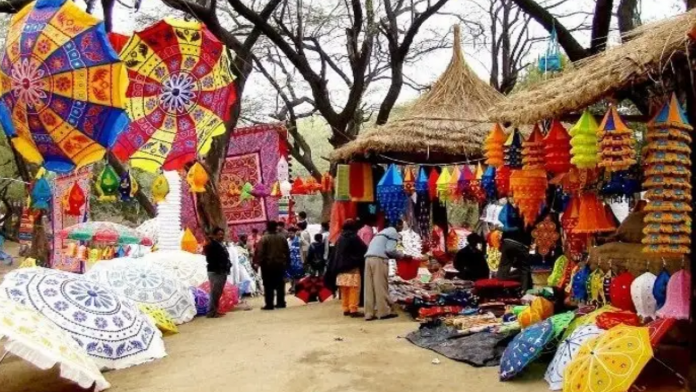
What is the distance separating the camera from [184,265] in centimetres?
1152

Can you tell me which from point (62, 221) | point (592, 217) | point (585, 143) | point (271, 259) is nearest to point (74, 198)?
point (62, 221)

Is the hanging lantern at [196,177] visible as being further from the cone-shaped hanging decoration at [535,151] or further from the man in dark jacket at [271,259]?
the cone-shaped hanging decoration at [535,151]

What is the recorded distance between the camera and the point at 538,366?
6141 mm

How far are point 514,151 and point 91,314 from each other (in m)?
4.62

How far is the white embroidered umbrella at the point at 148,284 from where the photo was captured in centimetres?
943

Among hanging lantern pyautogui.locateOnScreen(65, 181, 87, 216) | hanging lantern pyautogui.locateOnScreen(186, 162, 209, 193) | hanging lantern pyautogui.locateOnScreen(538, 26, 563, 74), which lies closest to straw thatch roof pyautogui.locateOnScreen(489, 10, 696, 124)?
hanging lantern pyautogui.locateOnScreen(538, 26, 563, 74)

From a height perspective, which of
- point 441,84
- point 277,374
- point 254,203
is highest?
point 441,84

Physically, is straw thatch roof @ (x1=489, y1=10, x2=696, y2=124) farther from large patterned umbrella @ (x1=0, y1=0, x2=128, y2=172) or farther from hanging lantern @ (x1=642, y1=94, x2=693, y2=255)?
large patterned umbrella @ (x1=0, y1=0, x2=128, y2=172)

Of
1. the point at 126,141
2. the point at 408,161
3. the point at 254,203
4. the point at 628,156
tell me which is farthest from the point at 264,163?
the point at 628,156

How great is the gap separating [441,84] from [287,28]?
8.03 m

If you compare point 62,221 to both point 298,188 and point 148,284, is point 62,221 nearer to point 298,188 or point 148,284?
point 298,188

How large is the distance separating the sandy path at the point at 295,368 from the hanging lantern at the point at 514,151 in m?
2.09

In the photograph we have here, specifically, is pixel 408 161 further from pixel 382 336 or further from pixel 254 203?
pixel 254 203

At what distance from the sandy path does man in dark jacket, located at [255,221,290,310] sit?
241 centimetres
